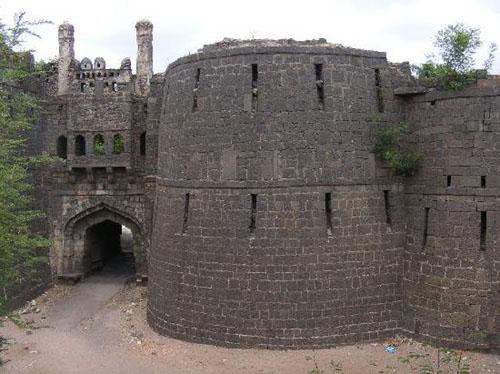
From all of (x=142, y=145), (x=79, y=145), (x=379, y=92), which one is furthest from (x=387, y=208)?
(x=79, y=145)

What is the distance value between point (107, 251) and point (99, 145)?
15.5 ft

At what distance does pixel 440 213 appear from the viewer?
12578 millimetres

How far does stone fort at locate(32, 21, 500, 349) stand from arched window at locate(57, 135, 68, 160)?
291 inches

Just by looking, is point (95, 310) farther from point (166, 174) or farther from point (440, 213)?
point (440, 213)

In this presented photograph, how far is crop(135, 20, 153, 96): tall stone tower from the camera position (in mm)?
25875

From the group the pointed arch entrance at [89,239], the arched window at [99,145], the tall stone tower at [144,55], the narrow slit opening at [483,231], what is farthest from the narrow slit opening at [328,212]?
the tall stone tower at [144,55]

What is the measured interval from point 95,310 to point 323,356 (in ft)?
25.3

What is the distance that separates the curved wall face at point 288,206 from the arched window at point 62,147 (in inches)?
313

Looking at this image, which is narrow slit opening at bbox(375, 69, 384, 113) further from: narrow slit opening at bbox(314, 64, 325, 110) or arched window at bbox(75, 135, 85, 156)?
arched window at bbox(75, 135, 85, 156)

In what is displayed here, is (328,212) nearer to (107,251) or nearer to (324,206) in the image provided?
(324,206)

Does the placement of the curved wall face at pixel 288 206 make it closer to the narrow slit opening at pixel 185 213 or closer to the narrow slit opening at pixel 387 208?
the narrow slit opening at pixel 387 208

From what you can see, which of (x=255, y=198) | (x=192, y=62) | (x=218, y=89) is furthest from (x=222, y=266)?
(x=192, y=62)

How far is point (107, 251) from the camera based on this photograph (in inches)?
882

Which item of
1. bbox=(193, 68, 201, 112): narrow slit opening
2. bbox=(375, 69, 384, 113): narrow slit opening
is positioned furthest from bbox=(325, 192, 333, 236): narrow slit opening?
bbox=(193, 68, 201, 112): narrow slit opening
